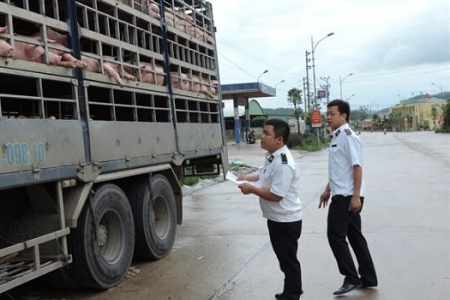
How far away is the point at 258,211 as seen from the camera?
10.0 meters

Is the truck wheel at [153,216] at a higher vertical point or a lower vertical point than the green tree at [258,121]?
lower

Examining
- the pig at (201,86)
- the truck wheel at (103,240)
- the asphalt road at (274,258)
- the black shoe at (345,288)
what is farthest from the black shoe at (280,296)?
the pig at (201,86)

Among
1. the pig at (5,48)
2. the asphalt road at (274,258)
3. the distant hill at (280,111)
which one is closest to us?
the pig at (5,48)

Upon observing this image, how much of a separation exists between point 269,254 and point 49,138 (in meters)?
3.28

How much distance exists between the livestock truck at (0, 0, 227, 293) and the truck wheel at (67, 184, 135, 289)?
0.04 feet

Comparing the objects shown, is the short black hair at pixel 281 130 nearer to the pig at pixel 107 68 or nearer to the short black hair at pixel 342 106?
the short black hair at pixel 342 106

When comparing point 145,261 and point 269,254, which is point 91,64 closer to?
point 145,261

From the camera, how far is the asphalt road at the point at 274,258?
4988 millimetres

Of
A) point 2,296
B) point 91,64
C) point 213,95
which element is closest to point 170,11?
point 213,95

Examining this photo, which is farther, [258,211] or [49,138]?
[258,211]

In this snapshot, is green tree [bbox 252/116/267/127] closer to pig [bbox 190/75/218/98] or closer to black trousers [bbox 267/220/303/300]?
pig [bbox 190/75/218/98]

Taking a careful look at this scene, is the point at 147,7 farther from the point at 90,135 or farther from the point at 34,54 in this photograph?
the point at 34,54

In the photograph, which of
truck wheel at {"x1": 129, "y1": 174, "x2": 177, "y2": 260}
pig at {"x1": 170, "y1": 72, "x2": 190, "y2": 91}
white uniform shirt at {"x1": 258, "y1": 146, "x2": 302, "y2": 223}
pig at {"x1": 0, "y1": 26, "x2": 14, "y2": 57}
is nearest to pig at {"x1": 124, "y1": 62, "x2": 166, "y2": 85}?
pig at {"x1": 170, "y1": 72, "x2": 190, "y2": 91}

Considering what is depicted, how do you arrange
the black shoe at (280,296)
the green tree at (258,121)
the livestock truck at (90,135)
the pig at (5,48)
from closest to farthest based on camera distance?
the pig at (5,48) < the livestock truck at (90,135) < the black shoe at (280,296) < the green tree at (258,121)
